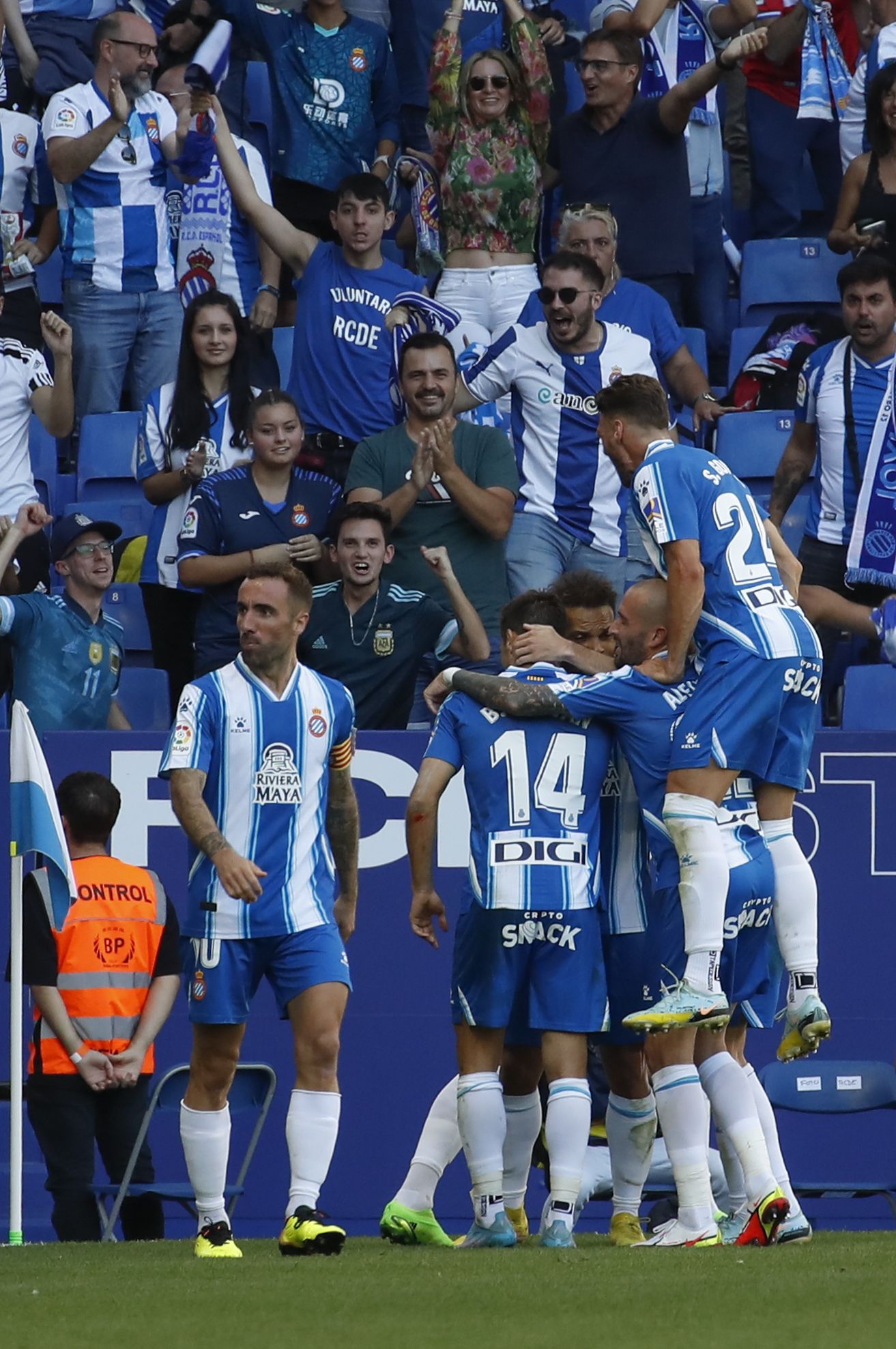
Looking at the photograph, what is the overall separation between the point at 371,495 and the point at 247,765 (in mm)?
2833

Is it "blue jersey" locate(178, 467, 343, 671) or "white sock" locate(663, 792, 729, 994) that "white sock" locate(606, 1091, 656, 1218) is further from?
"blue jersey" locate(178, 467, 343, 671)

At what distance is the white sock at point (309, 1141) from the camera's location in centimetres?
645

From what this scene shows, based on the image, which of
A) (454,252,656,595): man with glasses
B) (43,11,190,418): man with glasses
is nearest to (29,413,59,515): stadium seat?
(43,11,190,418): man with glasses

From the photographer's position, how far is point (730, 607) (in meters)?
6.42

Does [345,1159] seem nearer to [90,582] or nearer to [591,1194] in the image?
[591,1194]

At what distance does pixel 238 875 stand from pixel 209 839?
22 cm

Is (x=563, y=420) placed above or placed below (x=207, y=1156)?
above

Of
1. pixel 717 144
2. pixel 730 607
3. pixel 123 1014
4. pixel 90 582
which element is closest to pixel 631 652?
pixel 730 607

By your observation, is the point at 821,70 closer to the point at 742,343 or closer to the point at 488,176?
the point at 742,343

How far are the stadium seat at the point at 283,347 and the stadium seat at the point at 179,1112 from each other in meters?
4.51

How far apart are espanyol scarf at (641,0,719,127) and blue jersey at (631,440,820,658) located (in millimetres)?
5842

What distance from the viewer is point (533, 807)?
21.9 feet

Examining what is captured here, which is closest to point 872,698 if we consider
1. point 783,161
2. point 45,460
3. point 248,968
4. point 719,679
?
point 719,679

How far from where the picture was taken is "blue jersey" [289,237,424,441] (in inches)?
409
